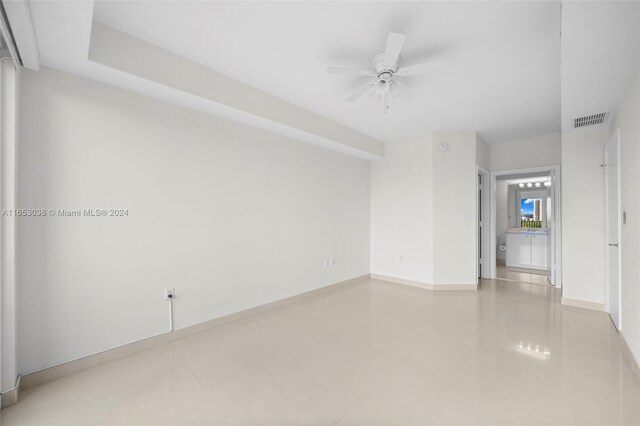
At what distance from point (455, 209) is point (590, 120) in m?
1.98

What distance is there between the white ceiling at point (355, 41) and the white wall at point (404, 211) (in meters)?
1.50

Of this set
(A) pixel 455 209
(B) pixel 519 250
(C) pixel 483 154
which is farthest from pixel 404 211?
(B) pixel 519 250

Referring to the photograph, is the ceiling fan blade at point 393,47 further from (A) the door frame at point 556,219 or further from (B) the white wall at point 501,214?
(B) the white wall at point 501,214

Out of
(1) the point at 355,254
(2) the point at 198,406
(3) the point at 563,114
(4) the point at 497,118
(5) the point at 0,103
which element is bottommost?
(2) the point at 198,406

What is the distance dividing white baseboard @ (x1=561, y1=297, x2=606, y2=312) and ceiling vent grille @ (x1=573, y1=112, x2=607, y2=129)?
2.38m

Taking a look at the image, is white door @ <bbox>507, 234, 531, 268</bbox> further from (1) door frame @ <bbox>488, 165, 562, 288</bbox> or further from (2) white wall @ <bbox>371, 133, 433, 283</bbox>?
(2) white wall @ <bbox>371, 133, 433, 283</bbox>

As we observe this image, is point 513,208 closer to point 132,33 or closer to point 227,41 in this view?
point 227,41

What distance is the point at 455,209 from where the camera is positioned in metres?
4.64

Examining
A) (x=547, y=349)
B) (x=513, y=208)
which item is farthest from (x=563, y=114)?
(x=513, y=208)

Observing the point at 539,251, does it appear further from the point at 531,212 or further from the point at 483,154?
the point at 483,154

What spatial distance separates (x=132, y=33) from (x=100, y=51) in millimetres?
287

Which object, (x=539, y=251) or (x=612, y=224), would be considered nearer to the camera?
(x=612, y=224)

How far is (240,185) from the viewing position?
3.38 m

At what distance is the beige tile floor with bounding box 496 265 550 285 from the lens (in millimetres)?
5211
